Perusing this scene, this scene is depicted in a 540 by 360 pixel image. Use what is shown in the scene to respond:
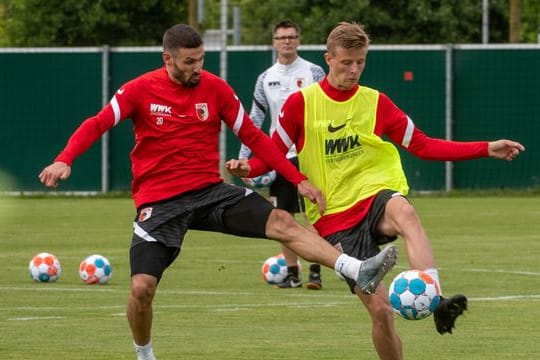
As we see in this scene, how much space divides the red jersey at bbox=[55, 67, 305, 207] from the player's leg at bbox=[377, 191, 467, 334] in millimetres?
888

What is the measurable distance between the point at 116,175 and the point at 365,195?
23612mm

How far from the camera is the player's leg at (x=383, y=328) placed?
918 cm

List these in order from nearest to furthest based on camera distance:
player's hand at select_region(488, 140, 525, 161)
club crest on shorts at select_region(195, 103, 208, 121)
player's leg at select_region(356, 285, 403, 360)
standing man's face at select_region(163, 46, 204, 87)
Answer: player's leg at select_region(356, 285, 403, 360) → player's hand at select_region(488, 140, 525, 161) → standing man's face at select_region(163, 46, 204, 87) → club crest on shorts at select_region(195, 103, 208, 121)

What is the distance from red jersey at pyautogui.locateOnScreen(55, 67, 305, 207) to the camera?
32.9 feet

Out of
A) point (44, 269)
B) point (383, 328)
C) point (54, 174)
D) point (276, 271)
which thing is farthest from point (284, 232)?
point (44, 269)

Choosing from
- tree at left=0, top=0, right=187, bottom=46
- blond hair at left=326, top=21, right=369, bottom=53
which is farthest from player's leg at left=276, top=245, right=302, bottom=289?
tree at left=0, top=0, right=187, bottom=46

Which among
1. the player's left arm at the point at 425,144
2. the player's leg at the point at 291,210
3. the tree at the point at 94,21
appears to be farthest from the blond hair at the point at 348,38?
the tree at the point at 94,21

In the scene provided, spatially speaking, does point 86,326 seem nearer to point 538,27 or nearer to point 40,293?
point 40,293

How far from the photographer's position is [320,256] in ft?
31.5

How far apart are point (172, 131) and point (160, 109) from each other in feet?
0.52

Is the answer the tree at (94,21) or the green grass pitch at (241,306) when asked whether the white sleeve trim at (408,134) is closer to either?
the green grass pitch at (241,306)

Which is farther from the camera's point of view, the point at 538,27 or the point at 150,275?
the point at 538,27

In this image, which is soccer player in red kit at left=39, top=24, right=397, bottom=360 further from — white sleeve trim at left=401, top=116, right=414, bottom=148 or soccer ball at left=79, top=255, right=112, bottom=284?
soccer ball at left=79, top=255, right=112, bottom=284

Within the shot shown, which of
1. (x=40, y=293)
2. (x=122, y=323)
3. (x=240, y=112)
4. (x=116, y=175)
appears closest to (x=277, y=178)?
(x=40, y=293)
